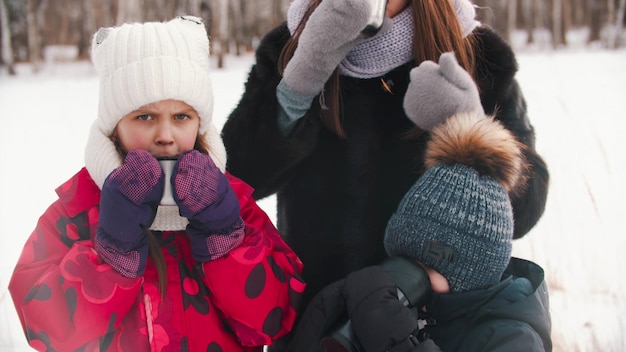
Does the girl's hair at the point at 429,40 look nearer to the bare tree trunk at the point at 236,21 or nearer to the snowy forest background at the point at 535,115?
the snowy forest background at the point at 535,115

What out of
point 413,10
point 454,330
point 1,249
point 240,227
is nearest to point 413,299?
point 454,330

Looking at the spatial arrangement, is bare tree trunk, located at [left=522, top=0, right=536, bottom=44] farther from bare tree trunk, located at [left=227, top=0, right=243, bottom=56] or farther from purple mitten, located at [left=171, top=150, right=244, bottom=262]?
purple mitten, located at [left=171, top=150, right=244, bottom=262]

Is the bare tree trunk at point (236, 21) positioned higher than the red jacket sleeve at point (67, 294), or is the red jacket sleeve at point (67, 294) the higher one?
the red jacket sleeve at point (67, 294)

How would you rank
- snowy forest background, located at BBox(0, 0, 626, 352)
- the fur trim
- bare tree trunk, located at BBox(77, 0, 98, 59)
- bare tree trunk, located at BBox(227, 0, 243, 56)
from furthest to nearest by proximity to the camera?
1. bare tree trunk, located at BBox(227, 0, 243, 56)
2. bare tree trunk, located at BBox(77, 0, 98, 59)
3. snowy forest background, located at BBox(0, 0, 626, 352)
4. the fur trim

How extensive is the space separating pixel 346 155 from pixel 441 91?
0.30 meters

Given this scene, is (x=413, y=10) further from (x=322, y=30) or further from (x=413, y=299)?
(x=413, y=299)

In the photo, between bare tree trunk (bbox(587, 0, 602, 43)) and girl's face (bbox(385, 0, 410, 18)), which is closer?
girl's face (bbox(385, 0, 410, 18))

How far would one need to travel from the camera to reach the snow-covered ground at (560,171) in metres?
2.23

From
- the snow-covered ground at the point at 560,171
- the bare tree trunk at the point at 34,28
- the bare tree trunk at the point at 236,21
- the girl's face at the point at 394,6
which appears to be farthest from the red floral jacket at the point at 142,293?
the bare tree trunk at the point at 236,21

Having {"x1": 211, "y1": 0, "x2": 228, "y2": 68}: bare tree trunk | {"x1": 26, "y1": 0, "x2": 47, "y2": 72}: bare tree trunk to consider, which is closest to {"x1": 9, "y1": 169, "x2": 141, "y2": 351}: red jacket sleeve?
{"x1": 211, "y1": 0, "x2": 228, "y2": 68}: bare tree trunk

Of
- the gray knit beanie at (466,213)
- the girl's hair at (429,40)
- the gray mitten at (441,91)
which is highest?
the girl's hair at (429,40)

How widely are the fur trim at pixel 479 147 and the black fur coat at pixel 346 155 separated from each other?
16cm

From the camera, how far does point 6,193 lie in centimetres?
323

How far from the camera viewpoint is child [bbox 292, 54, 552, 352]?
1.02m
